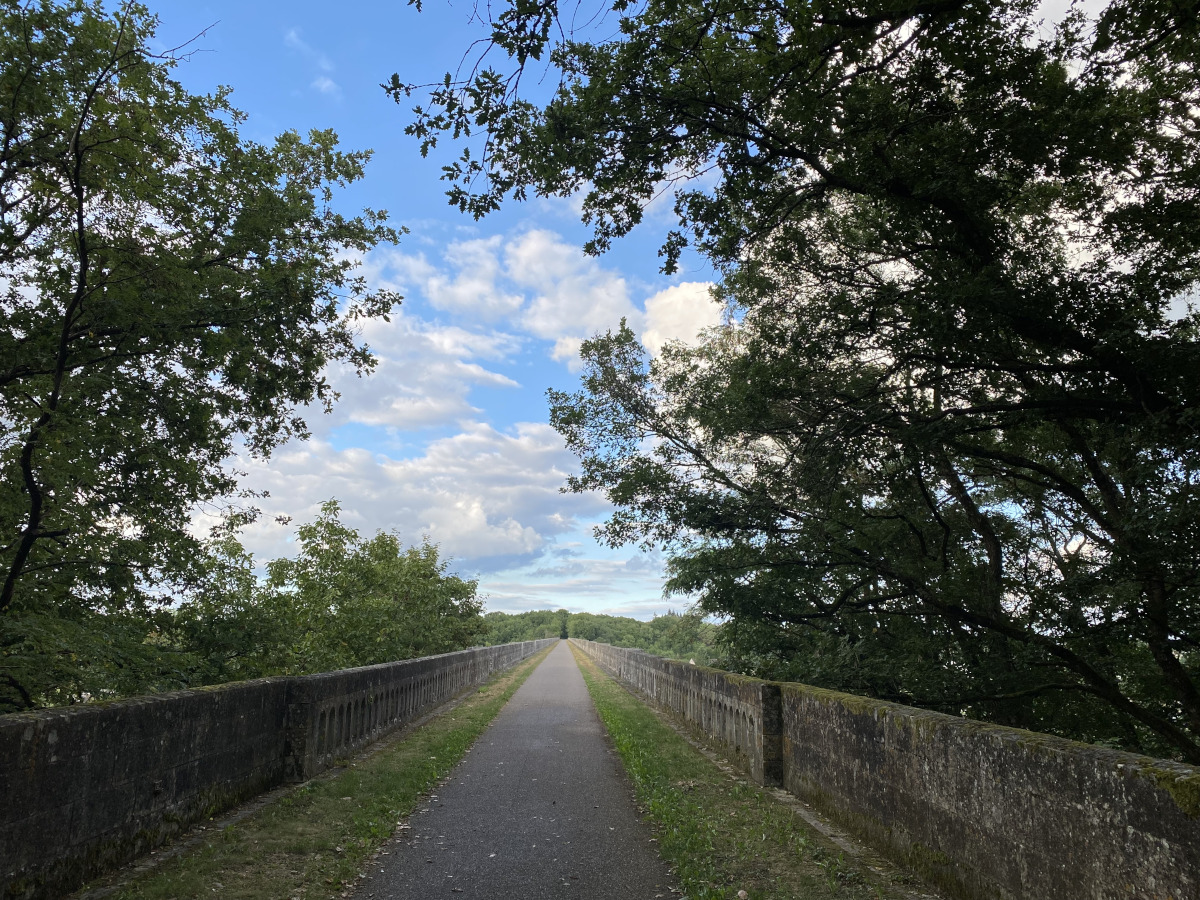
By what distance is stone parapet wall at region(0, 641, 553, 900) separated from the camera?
3.71m

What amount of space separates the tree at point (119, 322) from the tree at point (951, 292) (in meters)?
4.63

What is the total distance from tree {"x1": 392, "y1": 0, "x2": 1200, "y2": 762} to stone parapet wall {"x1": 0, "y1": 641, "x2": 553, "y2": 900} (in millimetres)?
5074

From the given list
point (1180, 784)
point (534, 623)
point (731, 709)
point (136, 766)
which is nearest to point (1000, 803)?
point (1180, 784)

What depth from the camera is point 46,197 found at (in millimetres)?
8594

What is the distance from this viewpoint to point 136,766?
184 inches

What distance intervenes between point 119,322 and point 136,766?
650cm

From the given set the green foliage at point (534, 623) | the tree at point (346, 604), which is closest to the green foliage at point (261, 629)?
the tree at point (346, 604)

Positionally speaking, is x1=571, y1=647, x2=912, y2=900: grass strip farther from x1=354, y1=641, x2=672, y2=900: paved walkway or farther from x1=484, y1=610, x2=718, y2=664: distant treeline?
x1=484, y1=610, x2=718, y2=664: distant treeline

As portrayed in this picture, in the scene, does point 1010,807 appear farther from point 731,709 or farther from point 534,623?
point 534,623

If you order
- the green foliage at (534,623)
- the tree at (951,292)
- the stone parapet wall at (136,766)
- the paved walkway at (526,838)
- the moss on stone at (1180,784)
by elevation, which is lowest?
the green foliage at (534,623)

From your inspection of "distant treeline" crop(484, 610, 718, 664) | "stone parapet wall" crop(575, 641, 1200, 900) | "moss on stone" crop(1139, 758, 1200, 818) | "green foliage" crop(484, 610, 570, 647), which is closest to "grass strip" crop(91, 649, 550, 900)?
"stone parapet wall" crop(575, 641, 1200, 900)

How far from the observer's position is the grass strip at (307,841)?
4.28m

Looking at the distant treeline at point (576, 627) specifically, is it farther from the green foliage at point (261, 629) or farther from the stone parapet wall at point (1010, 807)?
the stone parapet wall at point (1010, 807)

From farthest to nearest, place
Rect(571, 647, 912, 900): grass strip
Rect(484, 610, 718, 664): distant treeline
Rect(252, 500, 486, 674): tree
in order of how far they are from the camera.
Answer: Rect(484, 610, 718, 664): distant treeline, Rect(252, 500, 486, 674): tree, Rect(571, 647, 912, 900): grass strip
